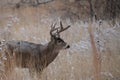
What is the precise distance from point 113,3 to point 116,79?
4449 millimetres

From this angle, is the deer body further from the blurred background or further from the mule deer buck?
the blurred background

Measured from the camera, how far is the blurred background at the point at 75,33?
5.01 meters

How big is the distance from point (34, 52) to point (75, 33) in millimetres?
2190

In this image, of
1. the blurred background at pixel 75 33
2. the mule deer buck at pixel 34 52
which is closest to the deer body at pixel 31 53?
the mule deer buck at pixel 34 52

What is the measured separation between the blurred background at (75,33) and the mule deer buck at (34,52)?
0.11 metres

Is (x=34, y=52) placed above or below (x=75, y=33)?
above

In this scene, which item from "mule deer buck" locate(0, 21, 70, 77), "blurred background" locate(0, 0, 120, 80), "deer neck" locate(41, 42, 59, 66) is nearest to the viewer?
"blurred background" locate(0, 0, 120, 80)

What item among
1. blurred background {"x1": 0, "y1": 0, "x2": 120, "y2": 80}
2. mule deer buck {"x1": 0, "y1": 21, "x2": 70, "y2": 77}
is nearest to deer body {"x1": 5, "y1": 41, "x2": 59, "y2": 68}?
mule deer buck {"x1": 0, "y1": 21, "x2": 70, "y2": 77}

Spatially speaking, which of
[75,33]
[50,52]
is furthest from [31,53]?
[75,33]

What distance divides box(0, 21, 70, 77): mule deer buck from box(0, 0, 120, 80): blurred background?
0.36 ft

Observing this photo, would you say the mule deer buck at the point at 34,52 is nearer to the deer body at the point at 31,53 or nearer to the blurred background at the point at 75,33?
the deer body at the point at 31,53

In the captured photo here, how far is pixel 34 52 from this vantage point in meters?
6.16

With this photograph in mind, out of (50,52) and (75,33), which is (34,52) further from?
(75,33)

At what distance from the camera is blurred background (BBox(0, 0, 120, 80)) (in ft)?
16.4
